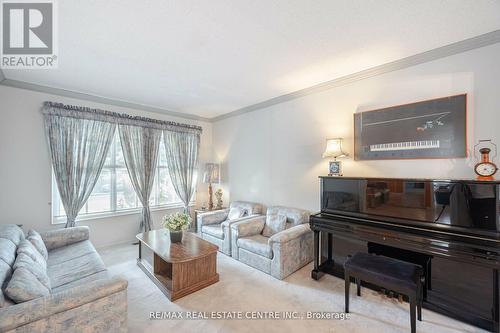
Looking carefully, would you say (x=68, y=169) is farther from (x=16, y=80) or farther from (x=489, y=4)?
(x=489, y=4)

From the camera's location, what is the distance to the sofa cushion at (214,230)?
→ 142 inches

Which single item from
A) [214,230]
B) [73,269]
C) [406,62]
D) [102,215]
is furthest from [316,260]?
[102,215]

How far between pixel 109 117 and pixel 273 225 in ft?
11.3

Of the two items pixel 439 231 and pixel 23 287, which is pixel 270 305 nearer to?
pixel 439 231

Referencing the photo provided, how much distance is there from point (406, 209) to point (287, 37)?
2.20 m

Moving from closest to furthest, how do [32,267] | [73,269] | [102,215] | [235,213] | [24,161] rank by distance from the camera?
[32,267] → [73,269] → [24,161] → [102,215] → [235,213]

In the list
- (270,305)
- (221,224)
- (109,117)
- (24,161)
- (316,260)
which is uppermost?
(109,117)

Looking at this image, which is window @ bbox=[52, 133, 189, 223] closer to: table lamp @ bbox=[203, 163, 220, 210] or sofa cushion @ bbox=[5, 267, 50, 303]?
table lamp @ bbox=[203, 163, 220, 210]

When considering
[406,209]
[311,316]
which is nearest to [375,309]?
[311,316]

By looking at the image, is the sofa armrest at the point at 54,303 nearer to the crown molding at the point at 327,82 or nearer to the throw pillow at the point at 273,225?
the throw pillow at the point at 273,225

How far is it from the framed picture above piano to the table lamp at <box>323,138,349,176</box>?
212 millimetres

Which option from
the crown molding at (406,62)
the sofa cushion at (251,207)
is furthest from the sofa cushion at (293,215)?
the crown molding at (406,62)

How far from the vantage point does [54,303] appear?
4.52 ft

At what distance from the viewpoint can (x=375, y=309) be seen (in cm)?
213
